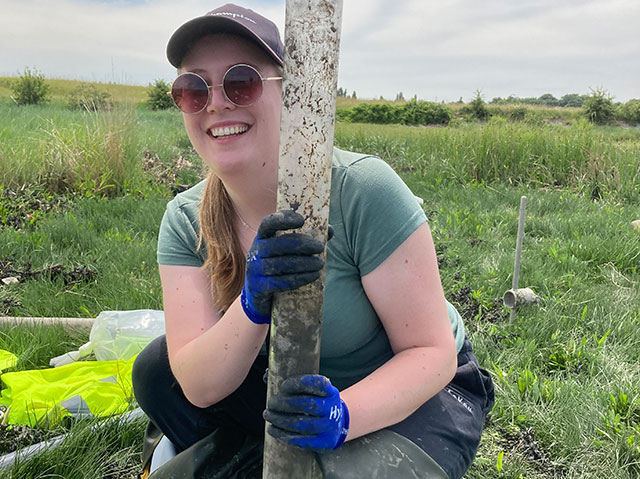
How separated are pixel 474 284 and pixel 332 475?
8.75 feet

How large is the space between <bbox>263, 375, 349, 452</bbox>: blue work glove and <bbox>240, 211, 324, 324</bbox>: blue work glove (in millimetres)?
222

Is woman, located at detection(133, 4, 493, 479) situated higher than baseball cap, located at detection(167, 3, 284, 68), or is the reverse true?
baseball cap, located at detection(167, 3, 284, 68)

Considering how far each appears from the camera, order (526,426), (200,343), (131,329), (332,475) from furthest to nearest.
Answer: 1. (131,329)
2. (526,426)
3. (200,343)
4. (332,475)

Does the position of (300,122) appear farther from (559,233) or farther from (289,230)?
(559,233)

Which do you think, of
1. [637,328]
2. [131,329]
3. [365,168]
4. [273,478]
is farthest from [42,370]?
[637,328]

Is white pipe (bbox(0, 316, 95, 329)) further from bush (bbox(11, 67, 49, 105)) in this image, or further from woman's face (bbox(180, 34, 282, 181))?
bush (bbox(11, 67, 49, 105))

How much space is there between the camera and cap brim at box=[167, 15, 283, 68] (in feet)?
4.47

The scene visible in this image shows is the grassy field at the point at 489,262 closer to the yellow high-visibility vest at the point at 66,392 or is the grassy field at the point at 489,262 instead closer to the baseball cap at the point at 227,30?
the yellow high-visibility vest at the point at 66,392

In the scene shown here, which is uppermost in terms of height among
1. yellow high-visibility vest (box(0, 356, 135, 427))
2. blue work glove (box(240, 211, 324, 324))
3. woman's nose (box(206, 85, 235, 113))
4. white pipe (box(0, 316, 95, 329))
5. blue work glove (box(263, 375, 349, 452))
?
woman's nose (box(206, 85, 235, 113))

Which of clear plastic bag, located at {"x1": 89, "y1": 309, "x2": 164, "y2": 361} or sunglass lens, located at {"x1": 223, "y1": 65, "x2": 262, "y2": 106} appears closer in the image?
sunglass lens, located at {"x1": 223, "y1": 65, "x2": 262, "y2": 106}

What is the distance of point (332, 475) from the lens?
53.9 inches

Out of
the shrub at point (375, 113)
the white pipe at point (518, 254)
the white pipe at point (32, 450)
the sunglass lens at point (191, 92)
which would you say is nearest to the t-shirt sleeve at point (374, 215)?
the sunglass lens at point (191, 92)

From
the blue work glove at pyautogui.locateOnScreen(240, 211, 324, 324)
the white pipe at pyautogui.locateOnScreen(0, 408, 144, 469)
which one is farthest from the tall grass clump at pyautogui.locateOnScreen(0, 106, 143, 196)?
the blue work glove at pyautogui.locateOnScreen(240, 211, 324, 324)

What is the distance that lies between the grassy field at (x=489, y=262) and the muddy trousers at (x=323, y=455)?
0.41 metres
